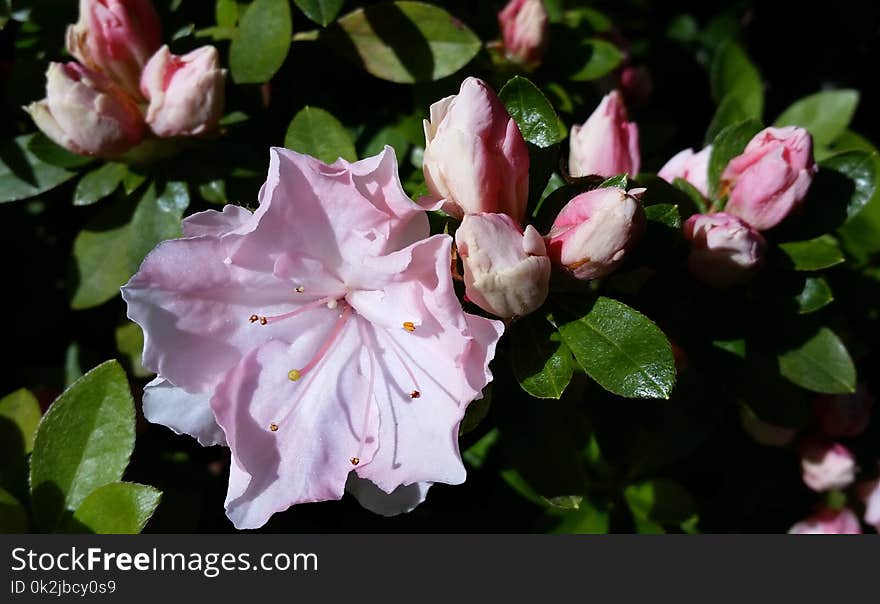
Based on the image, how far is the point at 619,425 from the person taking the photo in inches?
69.1

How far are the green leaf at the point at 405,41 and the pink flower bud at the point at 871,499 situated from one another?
1.48 meters

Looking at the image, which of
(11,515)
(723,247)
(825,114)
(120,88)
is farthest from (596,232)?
(825,114)

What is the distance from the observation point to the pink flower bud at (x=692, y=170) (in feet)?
5.53

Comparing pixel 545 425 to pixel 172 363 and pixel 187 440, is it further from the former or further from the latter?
pixel 187 440

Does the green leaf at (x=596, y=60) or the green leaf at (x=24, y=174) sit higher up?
the green leaf at (x=596, y=60)

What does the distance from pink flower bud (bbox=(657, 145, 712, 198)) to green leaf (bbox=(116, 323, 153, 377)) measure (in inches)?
48.4

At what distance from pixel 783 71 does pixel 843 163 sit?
157 centimetres

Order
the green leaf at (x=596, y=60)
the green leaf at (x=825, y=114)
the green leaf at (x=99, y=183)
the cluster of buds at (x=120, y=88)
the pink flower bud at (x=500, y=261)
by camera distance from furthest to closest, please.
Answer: the green leaf at (x=825, y=114) < the green leaf at (x=596, y=60) < the green leaf at (x=99, y=183) < the cluster of buds at (x=120, y=88) < the pink flower bud at (x=500, y=261)

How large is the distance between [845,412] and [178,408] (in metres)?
1.57

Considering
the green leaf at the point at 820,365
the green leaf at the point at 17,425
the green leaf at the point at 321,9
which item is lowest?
the green leaf at the point at 17,425

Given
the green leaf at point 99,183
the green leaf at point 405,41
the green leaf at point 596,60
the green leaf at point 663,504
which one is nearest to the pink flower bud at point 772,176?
the green leaf at point 596,60

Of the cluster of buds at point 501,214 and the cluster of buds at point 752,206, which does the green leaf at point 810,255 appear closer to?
the cluster of buds at point 752,206

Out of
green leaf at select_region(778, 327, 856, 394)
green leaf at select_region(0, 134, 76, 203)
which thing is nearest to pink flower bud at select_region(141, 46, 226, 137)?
green leaf at select_region(0, 134, 76, 203)

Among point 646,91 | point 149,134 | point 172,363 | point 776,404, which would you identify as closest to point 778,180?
point 776,404
